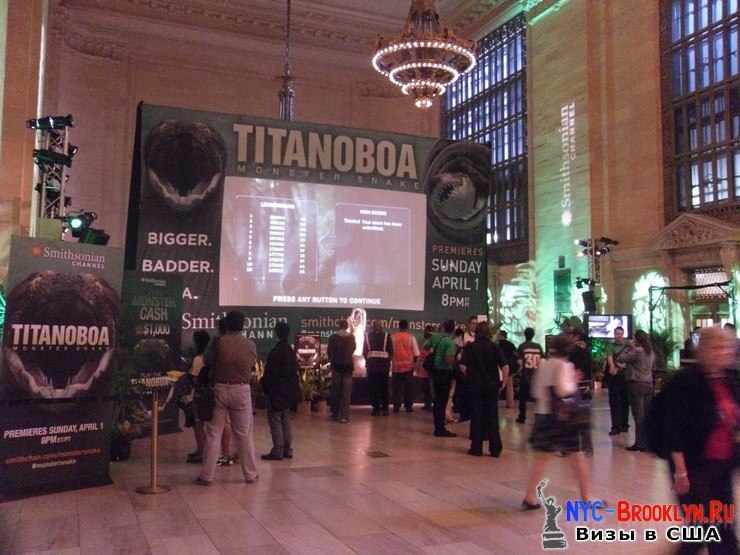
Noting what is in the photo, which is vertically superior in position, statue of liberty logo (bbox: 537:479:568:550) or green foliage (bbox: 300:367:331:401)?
green foliage (bbox: 300:367:331:401)

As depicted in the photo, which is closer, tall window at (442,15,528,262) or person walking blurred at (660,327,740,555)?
person walking blurred at (660,327,740,555)

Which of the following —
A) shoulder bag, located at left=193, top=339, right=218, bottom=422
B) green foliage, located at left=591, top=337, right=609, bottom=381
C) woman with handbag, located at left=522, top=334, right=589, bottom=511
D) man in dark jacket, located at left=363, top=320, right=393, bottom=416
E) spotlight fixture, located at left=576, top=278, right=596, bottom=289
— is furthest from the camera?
spotlight fixture, located at left=576, top=278, right=596, bottom=289

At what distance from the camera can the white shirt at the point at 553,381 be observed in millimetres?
4871

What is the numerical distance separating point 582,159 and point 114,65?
1693 centimetres

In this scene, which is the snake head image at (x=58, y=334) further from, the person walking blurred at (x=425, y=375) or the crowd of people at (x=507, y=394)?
the person walking blurred at (x=425, y=375)

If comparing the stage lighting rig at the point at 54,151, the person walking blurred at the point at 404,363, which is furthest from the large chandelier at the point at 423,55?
the stage lighting rig at the point at 54,151

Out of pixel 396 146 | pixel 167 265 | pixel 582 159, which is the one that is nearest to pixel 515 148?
pixel 582 159

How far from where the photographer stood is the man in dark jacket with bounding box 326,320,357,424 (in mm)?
9797

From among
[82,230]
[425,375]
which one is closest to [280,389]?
[425,375]

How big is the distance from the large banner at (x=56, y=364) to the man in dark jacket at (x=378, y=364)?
5.24 m

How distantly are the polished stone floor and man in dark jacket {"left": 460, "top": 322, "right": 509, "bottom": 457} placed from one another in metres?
0.22

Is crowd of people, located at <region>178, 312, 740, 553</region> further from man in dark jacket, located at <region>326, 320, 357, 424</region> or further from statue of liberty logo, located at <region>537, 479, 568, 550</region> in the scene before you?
statue of liberty logo, located at <region>537, 479, 568, 550</region>

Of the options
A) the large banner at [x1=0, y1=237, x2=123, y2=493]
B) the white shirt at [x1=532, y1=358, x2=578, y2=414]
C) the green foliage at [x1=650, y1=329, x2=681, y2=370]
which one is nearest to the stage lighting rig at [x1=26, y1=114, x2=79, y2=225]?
the large banner at [x1=0, y1=237, x2=123, y2=493]

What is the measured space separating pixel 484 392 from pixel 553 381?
2478 mm
